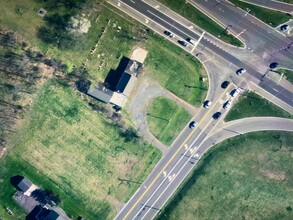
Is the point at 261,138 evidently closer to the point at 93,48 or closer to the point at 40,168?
the point at 93,48

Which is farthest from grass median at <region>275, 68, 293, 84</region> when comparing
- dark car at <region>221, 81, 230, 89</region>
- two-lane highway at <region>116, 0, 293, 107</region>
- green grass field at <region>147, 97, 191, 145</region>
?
green grass field at <region>147, 97, 191, 145</region>

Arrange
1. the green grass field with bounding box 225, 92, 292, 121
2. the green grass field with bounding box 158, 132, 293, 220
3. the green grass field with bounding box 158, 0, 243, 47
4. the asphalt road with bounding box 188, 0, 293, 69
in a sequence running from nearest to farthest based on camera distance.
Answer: the green grass field with bounding box 158, 132, 293, 220
the green grass field with bounding box 225, 92, 292, 121
the green grass field with bounding box 158, 0, 243, 47
the asphalt road with bounding box 188, 0, 293, 69

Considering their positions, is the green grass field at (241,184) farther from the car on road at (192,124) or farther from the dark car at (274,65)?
the dark car at (274,65)

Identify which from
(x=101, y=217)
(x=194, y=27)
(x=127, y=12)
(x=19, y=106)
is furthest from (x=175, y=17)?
(x=101, y=217)

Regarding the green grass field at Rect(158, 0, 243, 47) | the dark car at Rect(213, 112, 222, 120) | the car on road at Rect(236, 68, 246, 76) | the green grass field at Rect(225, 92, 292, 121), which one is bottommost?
the dark car at Rect(213, 112, 222, 120)

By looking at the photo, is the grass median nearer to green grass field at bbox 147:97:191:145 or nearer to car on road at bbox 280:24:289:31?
car on road at bbox 280:24:289:31

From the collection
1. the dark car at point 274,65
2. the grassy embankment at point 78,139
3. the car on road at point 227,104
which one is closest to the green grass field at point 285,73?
the dark car at point 274,65

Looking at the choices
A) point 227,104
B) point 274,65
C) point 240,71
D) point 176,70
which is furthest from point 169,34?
point 274,65
